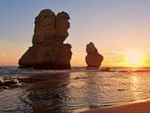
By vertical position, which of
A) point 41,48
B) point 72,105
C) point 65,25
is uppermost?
point 65,25

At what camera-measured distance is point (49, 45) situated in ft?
339

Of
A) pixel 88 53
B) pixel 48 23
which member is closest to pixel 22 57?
pixel 48 23

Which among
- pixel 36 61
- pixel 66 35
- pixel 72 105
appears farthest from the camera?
pixel 66 35

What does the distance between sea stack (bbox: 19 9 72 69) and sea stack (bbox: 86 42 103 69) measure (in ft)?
114

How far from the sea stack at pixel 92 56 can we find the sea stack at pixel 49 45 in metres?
34.7

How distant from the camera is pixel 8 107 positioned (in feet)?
55.5

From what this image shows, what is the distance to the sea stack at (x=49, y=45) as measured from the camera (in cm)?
9975

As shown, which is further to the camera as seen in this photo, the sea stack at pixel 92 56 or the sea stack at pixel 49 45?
the sea stack at pixel 92 56

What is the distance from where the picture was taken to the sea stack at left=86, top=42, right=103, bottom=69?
141750 mm

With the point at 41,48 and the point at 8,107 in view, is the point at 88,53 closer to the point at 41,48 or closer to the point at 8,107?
the point at 41,48

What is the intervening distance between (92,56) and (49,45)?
41.8m

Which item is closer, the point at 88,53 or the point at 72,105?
the point at 72,105

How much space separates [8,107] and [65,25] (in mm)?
92546

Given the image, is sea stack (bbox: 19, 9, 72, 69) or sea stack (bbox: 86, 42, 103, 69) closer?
sea stack (bbox: 19, 9, 72, 69)
